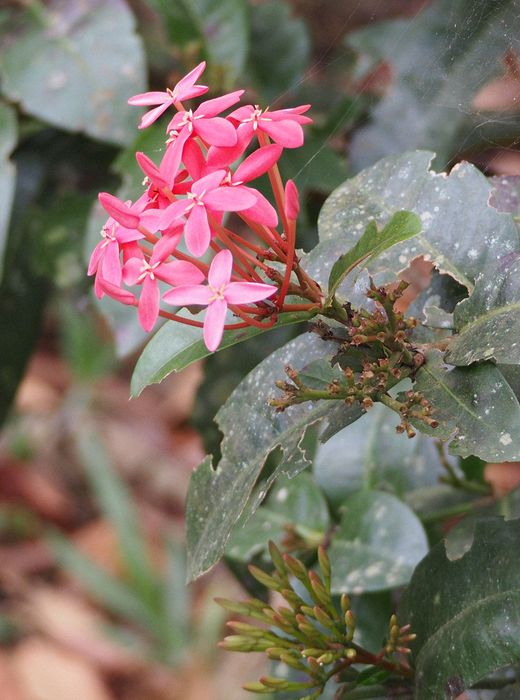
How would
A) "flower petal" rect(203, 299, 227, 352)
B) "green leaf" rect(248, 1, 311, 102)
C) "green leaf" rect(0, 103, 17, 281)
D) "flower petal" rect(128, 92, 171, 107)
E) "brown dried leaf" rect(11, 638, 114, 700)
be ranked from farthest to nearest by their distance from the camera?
"brown dried leaf" rect(11, 638, 114, 700), "green leaf" rect(248, 1, 311, 102), "green leaf" rect(0, 103, 17, 281), "flower petal" rect(128, 92, 171, 107), "flower petal" rect(203, 299, 227, 352)

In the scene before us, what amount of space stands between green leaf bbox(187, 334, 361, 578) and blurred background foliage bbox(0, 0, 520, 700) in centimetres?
23

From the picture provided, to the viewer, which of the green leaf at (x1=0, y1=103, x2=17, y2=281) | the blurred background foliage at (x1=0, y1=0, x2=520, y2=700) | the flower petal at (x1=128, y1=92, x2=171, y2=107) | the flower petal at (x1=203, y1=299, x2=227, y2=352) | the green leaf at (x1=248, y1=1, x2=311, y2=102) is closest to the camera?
the flower petal at (x1=203, y1=299, x2=227, y2=352)

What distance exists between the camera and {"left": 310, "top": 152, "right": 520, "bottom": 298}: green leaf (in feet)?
2.19

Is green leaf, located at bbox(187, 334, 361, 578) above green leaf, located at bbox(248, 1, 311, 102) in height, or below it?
above

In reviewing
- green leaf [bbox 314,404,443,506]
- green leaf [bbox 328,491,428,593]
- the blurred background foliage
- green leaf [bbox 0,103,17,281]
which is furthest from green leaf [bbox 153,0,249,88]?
green leaf [bbox 328,491,428,593]

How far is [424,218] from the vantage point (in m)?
0.70

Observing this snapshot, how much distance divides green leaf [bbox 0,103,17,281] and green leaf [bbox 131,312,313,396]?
22.5 inches

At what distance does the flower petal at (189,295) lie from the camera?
21.8 inches

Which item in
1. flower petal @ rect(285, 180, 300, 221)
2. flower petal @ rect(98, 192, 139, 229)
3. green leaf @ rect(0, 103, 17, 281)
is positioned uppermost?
flower petal @ rect(98, 192, 139, 229)

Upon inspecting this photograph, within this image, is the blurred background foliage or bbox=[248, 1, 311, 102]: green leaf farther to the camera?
bbox=[248, 1, 311, 102]: green leaf

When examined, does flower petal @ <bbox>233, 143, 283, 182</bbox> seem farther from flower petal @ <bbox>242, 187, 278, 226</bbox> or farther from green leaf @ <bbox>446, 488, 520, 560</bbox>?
green leaf @ <bbox>446, 488, 520, 560</bbox>

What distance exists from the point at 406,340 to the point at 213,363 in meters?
0.75


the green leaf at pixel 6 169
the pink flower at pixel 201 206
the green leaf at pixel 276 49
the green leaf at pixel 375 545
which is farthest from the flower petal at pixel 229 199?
the green leaf at pixel 276 49

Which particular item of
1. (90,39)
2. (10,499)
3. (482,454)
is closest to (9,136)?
(90,39)
